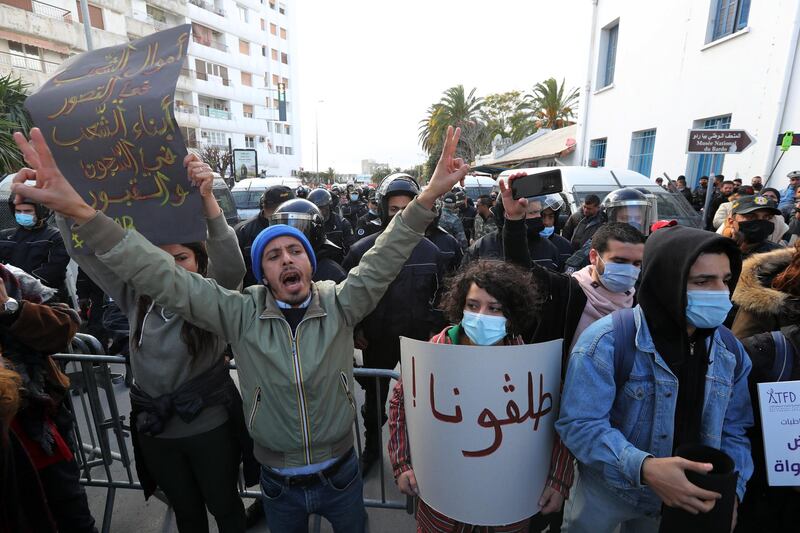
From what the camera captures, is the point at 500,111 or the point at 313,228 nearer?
the point at 313,228

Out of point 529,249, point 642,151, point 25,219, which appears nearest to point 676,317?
point 529,249

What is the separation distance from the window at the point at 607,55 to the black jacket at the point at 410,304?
18303 millimetres

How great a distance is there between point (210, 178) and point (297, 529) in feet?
5.50

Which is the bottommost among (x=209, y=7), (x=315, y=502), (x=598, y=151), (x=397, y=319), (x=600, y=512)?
(x=315, y=502)

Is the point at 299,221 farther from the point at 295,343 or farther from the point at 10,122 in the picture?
the point at 10,122

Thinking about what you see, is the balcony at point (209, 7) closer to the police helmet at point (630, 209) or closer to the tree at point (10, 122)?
the tree at point (10, 122)

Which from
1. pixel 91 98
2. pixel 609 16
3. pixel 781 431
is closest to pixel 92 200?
pixel 91 98

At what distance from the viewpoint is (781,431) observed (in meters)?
1.68

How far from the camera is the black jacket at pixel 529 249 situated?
3.62 meters

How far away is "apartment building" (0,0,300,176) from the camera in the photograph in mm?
23672

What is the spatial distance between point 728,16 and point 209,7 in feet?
145

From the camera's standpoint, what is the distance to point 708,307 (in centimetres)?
156

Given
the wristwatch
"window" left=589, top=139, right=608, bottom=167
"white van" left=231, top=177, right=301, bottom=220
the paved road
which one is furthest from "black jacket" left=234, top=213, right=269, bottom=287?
"window" left=589, top=139, right=608, bottom=167

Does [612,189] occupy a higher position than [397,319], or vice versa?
[612,189]
